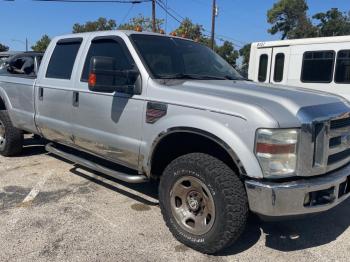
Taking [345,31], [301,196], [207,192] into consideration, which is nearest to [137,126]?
[207,192]

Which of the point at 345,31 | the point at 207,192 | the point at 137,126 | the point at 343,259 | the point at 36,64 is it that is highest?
the point at 345,31

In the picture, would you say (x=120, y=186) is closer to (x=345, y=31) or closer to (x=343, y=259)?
(x=343, y=259)

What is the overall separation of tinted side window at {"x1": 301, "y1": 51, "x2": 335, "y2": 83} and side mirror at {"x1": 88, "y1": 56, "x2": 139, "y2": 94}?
7576 mm

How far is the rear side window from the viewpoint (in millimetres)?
5102

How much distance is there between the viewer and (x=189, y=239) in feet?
12.0

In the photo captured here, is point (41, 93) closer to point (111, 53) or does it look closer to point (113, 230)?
point (111, 53)

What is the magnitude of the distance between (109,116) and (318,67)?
765cm

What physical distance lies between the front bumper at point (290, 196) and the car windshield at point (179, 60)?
1563mm

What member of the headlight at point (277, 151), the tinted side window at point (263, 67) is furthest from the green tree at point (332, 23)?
the headlight at point (277, 151)

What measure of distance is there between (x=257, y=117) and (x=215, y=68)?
1.84 m

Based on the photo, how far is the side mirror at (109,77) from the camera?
153 inches

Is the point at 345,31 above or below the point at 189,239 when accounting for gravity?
above

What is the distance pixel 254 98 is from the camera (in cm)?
339

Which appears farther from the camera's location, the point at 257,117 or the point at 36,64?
the point at 36,64
